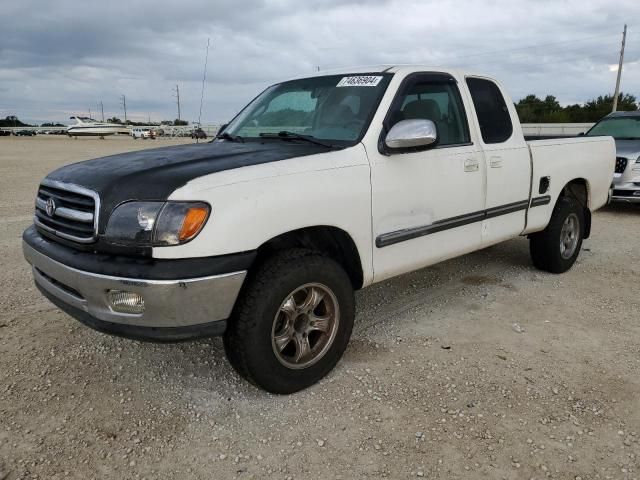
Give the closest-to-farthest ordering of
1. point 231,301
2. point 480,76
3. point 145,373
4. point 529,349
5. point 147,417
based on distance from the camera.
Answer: point 231,301 < point 147,417 < point 145,373 < point 529,349 < point 480,76

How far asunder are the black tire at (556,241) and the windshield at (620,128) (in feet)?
16.0

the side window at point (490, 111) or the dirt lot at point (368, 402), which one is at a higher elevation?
the side window at point (490, 111)

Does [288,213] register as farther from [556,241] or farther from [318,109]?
[556,241]

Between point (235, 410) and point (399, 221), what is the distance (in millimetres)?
1515

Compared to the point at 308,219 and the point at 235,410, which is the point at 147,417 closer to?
the point at 235,410

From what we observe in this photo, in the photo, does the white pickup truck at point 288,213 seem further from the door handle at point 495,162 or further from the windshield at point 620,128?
the windshield at point 620,128

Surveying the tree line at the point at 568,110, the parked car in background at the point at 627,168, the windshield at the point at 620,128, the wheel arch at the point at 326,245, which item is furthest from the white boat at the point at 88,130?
the wheel arch at the point at 326,245

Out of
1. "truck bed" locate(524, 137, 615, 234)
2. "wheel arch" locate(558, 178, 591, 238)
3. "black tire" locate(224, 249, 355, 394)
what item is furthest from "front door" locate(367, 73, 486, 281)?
"wheel arch" locate(558, 178, 591, 238)

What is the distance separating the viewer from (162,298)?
2.38 m

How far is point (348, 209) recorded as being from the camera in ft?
9.78

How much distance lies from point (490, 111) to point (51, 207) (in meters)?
3.32

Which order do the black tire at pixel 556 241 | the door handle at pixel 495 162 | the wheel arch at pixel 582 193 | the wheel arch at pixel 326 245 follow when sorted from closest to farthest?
the wheel arch at pixel 326 245 → the door handle at pixel 495 162 → the black tire at pixel 556 241 → the wheel arch at pixel 582 193

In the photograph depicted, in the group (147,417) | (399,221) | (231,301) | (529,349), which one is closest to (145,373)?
(147,417)

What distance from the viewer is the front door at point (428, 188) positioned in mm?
3230
